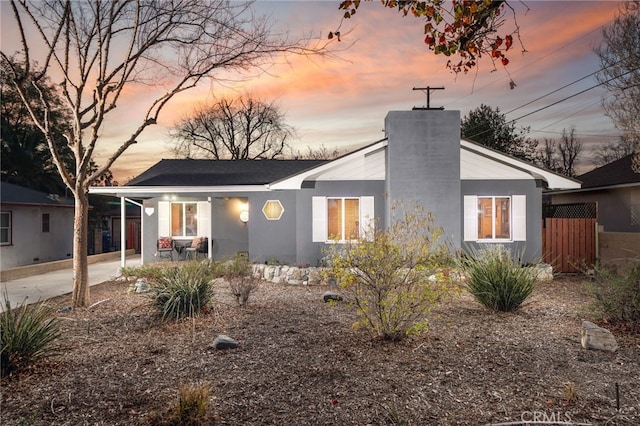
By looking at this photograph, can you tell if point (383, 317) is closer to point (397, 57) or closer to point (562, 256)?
point (397, 57)

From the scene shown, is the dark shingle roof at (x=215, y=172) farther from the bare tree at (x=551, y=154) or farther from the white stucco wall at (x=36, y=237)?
the bare tree at (x=551, y=154)

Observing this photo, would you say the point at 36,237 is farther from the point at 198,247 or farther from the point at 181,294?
the point at 181,294

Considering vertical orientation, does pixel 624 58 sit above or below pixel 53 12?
above

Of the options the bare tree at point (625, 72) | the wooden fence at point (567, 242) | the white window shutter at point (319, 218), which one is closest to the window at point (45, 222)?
the white window shutter at point (319, 218)

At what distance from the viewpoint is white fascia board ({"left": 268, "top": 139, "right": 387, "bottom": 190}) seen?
11781 millimetres

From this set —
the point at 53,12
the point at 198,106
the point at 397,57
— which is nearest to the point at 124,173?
the point at 198,106

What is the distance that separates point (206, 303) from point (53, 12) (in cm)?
636

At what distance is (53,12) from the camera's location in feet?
26.2

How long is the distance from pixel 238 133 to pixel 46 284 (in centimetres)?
2494

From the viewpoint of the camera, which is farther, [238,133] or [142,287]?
[238,133]

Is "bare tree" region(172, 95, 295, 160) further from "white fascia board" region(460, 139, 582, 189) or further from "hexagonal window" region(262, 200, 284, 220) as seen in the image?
"white fascia board" region(460, 139, 582, 189)

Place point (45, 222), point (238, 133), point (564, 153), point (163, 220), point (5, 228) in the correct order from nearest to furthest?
point (5, 228)
point (163, 220)
point (45, 222)
point (238, 133)
point (564, 153)

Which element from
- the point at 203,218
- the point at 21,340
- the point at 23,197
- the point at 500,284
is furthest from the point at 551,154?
the point at 21,340

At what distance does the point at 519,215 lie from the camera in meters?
11.9
